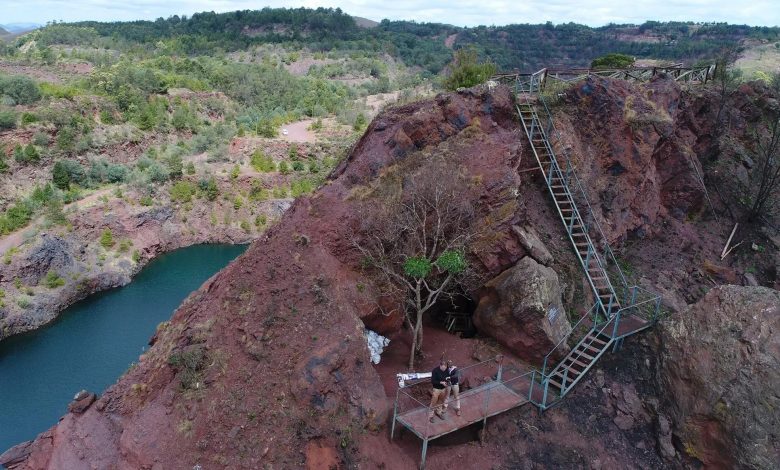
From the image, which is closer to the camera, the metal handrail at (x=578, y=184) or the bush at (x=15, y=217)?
the metal handrail at (x=578, y=184)

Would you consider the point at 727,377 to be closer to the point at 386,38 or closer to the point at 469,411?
the point at 469,411

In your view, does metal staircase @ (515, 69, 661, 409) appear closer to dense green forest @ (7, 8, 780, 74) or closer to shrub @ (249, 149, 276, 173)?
shrub @ (249, 149, 276, 173)

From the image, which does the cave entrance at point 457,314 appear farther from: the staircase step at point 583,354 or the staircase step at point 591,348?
the staircase step at point 591,348

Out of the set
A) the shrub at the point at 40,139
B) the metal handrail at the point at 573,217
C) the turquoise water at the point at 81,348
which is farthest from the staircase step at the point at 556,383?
the shrub at the point at 40,139

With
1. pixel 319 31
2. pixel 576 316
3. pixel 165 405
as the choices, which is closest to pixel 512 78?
pixel 576 316

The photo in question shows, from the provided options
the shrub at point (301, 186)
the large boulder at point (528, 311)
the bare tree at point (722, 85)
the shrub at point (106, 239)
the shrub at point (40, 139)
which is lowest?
the shrub at point (106, 239)

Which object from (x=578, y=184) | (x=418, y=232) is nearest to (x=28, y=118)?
(x=418, y=232)
